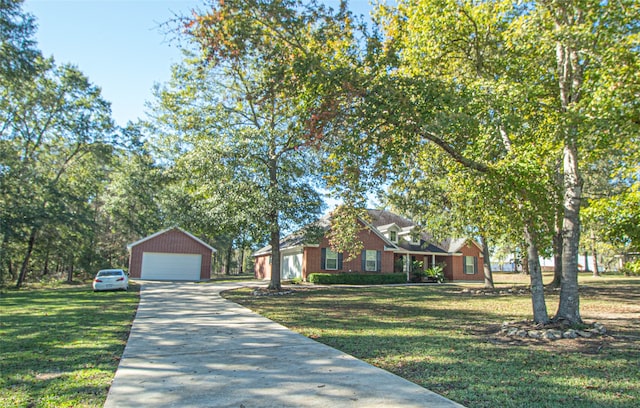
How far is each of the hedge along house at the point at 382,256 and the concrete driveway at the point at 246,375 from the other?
17.6 meters

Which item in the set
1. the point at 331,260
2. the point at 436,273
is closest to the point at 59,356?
the point at 331,260

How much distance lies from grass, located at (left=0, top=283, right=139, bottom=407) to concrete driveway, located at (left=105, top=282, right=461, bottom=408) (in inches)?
10.5

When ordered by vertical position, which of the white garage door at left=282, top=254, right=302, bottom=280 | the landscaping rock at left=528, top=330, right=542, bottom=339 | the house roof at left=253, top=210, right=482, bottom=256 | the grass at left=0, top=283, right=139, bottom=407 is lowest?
the grass at left=0, top=283, right=139, bottom=407

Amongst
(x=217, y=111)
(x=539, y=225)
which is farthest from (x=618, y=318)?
(x=217, y=111)

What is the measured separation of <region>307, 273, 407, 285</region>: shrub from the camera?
26359 millimetres

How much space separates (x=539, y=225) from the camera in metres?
8.62

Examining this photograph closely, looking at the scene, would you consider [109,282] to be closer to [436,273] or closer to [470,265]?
[436,273]

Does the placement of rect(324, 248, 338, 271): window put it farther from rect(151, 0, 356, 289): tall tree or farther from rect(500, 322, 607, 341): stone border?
rect(500, 322, 607, 341): stone border

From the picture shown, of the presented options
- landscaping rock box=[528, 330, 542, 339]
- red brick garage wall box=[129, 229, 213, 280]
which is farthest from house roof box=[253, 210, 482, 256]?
landscaping rock box=[528, 330, 542, 339]

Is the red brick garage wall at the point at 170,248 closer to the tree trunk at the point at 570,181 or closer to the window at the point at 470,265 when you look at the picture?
the window at the point at 470,265

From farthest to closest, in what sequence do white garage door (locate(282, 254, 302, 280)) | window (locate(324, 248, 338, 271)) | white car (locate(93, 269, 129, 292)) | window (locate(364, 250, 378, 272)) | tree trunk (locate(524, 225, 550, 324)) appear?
white garage door (locate(282, 254, 302, 280))
window (locate(364, 250, 378, 272))
window (locate(324, 248, 338, 271))
white car (locate(93, 269, 129, 292))
tree trunk (locate(524, 225, 550, 324))

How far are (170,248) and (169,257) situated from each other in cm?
71

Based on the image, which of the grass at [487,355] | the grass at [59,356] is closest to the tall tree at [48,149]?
the grass at [59,356]

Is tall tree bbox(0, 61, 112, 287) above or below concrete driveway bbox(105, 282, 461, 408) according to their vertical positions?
above
